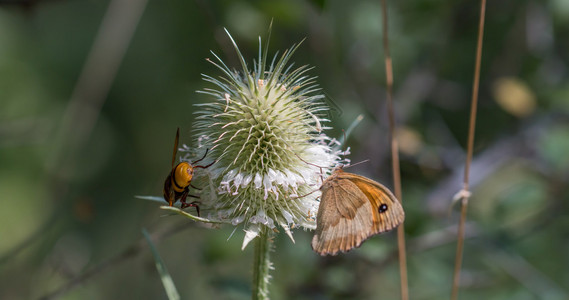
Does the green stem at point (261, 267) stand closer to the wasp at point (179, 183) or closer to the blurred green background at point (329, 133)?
the wasp at point (179, 183)

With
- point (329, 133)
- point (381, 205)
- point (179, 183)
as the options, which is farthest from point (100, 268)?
point (329, 133)

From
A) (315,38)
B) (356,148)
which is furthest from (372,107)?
(315,38)

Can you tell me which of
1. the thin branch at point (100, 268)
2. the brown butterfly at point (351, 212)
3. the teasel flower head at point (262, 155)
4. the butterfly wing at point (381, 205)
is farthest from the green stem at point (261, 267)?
the thin branch at point (100, 268)

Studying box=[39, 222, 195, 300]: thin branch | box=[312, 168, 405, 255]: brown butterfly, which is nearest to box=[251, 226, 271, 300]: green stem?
box=[312, 168, 405, 255]: brown butterfly

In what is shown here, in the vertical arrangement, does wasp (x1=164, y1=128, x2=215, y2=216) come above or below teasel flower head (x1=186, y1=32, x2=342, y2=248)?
below

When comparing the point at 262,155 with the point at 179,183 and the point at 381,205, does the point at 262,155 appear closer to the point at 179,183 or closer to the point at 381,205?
the point at 179,183

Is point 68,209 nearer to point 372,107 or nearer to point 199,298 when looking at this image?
point 199,298

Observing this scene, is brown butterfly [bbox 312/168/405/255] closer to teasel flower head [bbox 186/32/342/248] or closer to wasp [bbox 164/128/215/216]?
teasel flower head [bbox 186/32/342/248]
